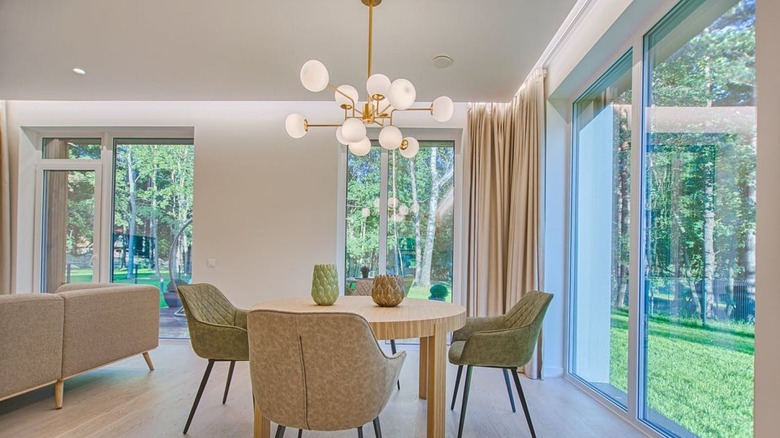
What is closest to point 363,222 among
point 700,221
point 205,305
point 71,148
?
point 205,305

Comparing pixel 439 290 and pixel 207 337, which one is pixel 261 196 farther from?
pixel 207 337

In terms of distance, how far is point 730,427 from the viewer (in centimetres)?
171

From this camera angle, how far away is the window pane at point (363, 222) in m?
4.49

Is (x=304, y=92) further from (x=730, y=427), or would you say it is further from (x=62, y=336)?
(x=730, y=427)

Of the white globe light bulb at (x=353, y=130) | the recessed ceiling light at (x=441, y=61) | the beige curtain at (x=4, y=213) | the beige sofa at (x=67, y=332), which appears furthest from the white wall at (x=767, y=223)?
the beige curtain at (x=4, y=213)

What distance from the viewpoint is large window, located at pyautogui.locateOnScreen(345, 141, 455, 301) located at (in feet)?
14.6

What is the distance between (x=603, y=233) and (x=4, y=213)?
230 inches

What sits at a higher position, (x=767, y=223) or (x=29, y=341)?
(x=767, y=223)

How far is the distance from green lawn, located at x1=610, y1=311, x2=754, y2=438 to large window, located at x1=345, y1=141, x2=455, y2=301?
7.86 ft

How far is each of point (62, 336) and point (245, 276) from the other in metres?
1.83

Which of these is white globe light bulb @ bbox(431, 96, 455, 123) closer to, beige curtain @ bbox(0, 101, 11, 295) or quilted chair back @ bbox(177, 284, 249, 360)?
quilted chair back @ bbox(177, 284, 249, 360)

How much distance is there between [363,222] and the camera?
4508 millimetres

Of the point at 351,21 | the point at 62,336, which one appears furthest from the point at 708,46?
the point at 62,336

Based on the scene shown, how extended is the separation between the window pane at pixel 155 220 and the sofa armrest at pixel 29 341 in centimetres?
208
